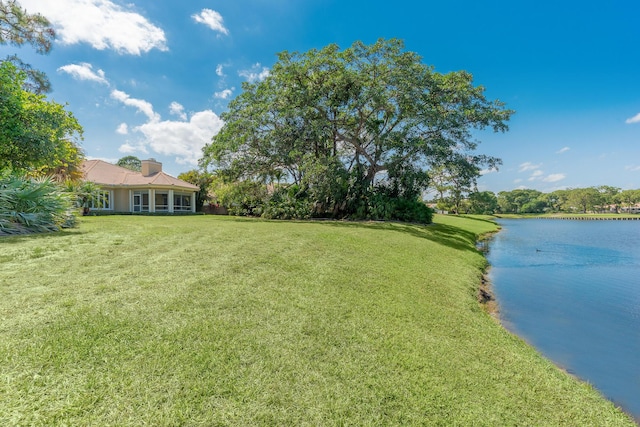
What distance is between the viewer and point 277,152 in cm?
1889

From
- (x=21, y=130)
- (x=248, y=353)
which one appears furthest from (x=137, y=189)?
(x=248, y=353)

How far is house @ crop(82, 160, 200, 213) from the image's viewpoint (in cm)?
2348

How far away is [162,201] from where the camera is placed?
25.2 meters

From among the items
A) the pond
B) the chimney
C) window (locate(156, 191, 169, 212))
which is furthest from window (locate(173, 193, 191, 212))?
the pond

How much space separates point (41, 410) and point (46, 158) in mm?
11475

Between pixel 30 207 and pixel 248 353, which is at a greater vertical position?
pixel 30 207

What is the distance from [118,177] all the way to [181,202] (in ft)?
17.4

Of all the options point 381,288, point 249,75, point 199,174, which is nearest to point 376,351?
point 381,288

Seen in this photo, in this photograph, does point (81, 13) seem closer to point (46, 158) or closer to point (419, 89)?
point (46, 158)

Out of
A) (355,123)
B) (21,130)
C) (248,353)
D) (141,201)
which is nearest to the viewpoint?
(248,353)

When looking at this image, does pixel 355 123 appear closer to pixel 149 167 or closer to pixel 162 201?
pixel 162 201

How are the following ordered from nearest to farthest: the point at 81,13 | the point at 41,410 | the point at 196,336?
the point at 41,410
the point at 196,336
the point at 81,13

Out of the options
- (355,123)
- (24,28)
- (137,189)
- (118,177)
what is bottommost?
(137,189)

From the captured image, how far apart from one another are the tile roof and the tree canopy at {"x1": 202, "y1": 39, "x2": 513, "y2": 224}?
284 inches
